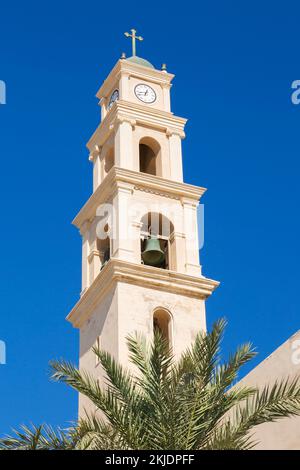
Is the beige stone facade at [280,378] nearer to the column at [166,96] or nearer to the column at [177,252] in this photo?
the column at [177,252]

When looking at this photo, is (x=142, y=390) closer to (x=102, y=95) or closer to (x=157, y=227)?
(x=157, y=227)

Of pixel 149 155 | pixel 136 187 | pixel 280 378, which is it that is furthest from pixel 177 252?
pixel 280 378

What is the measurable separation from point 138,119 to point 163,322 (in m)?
7.10

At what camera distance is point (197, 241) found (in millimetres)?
28484

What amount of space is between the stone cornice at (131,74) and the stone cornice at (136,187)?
15.3 feet

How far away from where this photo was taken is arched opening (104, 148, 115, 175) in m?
31.1

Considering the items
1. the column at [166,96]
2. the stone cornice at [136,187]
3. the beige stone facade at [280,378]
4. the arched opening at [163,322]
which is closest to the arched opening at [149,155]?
the stone cornice at [136,187]

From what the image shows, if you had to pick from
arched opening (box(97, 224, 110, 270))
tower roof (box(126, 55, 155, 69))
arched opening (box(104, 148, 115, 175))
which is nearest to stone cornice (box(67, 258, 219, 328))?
arched opening (box(97, 224, 110, 270))

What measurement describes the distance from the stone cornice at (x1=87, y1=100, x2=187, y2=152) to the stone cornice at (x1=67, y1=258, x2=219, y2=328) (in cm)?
571

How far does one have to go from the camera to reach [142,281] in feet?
85.9

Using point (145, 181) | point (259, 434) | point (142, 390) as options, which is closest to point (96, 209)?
point (145, 181)

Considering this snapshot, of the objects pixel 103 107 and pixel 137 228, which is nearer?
pixel 137 228

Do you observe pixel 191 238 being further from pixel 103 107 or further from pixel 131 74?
pixel 103 107
